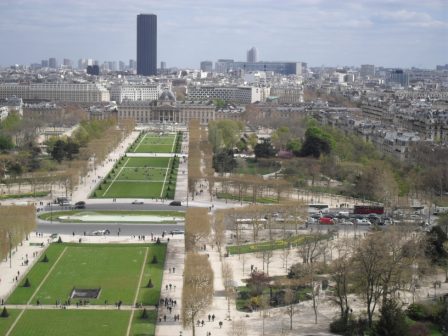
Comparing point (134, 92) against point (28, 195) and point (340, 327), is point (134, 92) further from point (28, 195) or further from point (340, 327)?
point (340, 327)

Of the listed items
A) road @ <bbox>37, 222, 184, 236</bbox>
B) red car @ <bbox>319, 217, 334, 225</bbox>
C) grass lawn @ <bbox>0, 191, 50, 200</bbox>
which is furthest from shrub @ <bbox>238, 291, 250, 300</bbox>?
grass lawn @ <bbox>0, 191, 50, 200</bbox>

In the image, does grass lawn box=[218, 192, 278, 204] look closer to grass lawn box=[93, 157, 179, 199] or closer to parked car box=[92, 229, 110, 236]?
grass lawn box=[93, 157, 179, 199]

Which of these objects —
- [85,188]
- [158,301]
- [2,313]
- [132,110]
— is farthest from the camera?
[132,110]

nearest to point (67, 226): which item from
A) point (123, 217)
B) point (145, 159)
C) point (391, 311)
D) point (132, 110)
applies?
point (123, 217)

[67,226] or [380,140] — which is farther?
[380,140]

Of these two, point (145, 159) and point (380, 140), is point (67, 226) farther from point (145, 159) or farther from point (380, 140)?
point (380, 140)

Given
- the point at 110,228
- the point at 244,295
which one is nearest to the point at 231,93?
the point at 110,228
